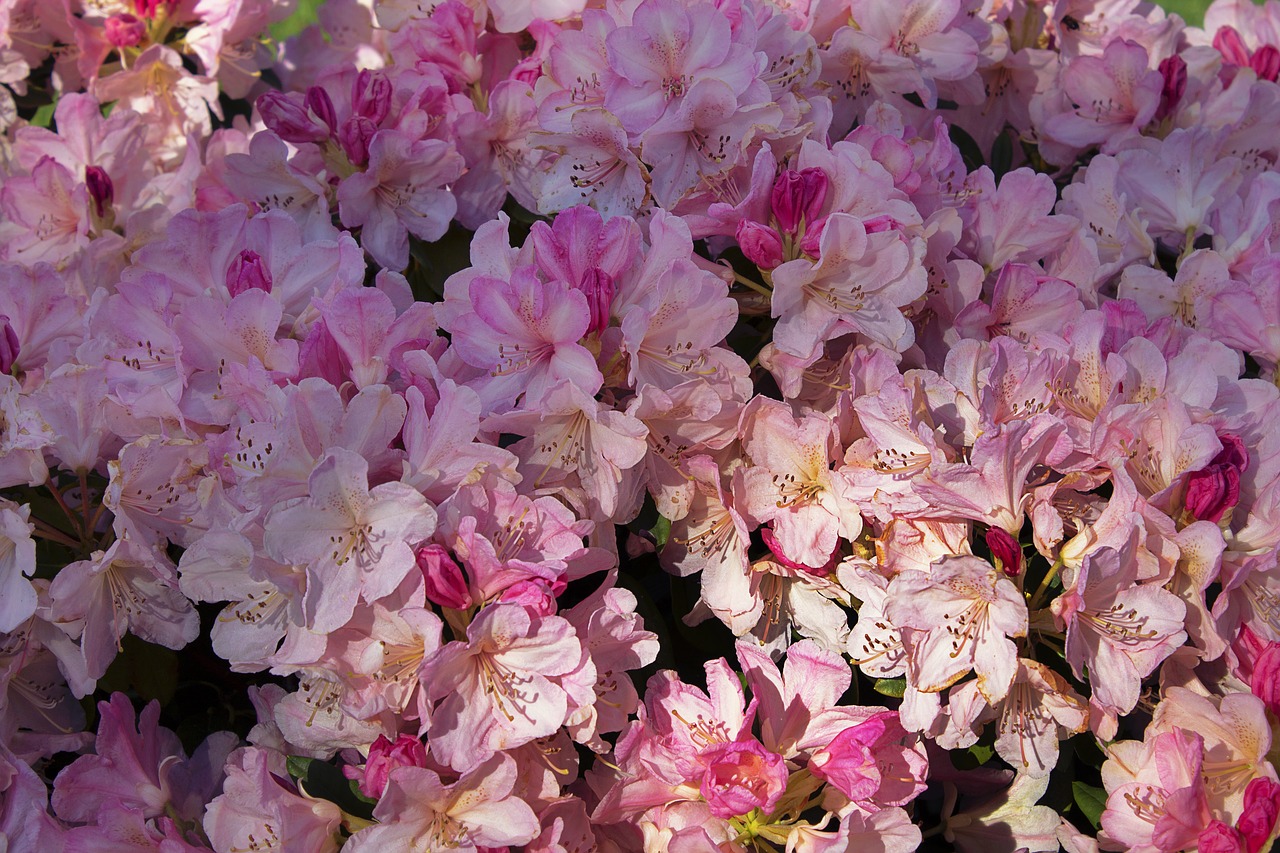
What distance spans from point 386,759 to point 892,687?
60 centimetres

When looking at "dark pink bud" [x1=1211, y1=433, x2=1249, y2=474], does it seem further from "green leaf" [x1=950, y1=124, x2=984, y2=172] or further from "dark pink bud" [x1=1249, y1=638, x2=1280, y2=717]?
"green leaf" [x1=950, y1=124, x2=984, y2=172]

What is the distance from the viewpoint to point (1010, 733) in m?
1.35

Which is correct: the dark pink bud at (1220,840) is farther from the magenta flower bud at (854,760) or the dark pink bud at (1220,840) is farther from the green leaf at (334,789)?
the green leaf at (334,789)

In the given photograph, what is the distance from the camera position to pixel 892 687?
141 cm

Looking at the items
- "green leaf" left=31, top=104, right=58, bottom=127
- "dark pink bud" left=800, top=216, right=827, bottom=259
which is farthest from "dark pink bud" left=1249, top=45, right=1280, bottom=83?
"green leaf" left=31, top=104, right=58, bottom=127

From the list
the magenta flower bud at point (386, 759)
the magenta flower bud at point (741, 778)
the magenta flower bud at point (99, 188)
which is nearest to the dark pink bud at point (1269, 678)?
the magenta flower bud at point (741, 778)

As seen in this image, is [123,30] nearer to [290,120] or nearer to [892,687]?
[290,120]

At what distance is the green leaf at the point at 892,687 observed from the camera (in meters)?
1.40

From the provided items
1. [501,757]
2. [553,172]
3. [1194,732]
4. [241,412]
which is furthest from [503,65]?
[1194,732]

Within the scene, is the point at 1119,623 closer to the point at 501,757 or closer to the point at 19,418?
the point at 501,757

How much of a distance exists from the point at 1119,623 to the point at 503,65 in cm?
134

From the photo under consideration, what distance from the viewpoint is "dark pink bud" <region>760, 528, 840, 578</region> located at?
1.42 meters

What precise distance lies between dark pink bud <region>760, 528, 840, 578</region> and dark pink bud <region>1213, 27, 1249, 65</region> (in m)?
1.54

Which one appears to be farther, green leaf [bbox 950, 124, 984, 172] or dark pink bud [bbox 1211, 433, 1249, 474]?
green leaf [bbox 950, 124, 984, 172]
